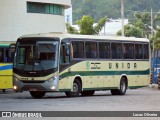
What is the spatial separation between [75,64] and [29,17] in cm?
2593

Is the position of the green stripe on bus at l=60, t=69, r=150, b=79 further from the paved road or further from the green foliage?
the green foliage

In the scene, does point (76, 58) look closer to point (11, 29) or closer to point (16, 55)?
point (16, 55)

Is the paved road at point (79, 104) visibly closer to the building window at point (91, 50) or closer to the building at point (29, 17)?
the building window at point (91, 50)

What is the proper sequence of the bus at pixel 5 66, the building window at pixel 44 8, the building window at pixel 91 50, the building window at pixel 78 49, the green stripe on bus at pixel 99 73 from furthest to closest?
the building window at pixel 44 8
the bus at pixel 5 66
the building window at pixel 91 50
the building window at pixel 78 49
the green stripe on bus at pixel 99 73

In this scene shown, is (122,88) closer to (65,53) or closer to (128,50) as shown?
(128,50)

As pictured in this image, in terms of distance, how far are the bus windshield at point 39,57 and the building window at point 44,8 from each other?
2689cm

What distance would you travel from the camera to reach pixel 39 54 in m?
28.5

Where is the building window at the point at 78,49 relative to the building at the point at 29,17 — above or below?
below

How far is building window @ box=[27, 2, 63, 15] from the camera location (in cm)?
5591

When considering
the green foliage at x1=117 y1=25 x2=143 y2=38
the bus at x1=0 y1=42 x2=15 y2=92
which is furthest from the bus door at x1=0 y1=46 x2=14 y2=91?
the green foliage at x1=117 y1=25 x2=143 y2=38

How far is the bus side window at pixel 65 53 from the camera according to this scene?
2897 cm

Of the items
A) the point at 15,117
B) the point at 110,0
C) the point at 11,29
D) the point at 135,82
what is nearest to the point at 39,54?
the point at 135,82

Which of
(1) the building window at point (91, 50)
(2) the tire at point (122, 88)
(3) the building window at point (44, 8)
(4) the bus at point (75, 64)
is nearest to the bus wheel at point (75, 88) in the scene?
(4) the bus at point (75, 64)

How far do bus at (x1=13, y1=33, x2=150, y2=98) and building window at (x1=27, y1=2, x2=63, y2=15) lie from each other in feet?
73.1
